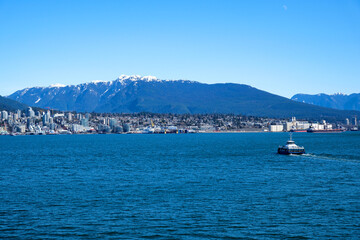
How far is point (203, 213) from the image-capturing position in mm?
32531

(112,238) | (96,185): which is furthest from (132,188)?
(112,238)

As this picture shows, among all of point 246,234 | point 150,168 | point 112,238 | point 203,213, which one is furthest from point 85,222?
point 150,168

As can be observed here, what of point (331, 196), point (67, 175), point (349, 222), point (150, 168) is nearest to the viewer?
point (349, 222)

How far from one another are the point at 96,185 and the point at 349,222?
81.5 ft

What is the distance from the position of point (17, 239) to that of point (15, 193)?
15.1 meters

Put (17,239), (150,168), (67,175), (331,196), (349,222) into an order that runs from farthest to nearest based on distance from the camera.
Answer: (150,168) → (67,175) → (331,196) → (349,222) → (17,239)

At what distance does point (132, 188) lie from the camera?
1720 inches

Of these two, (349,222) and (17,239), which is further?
A: (349,222)

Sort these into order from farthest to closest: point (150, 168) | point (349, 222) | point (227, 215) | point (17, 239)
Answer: point (150, 168), point (227, 215), point (349, 222), point (17, 239)

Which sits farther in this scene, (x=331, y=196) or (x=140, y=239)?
(x=331, y=196)

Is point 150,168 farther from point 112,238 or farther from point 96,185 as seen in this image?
point 112,238

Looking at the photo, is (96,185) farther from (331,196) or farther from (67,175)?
(331,196)

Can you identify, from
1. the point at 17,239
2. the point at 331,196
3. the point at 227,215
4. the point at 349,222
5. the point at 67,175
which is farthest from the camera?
the point at 67,175

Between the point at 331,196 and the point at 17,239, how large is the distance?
971 inches
